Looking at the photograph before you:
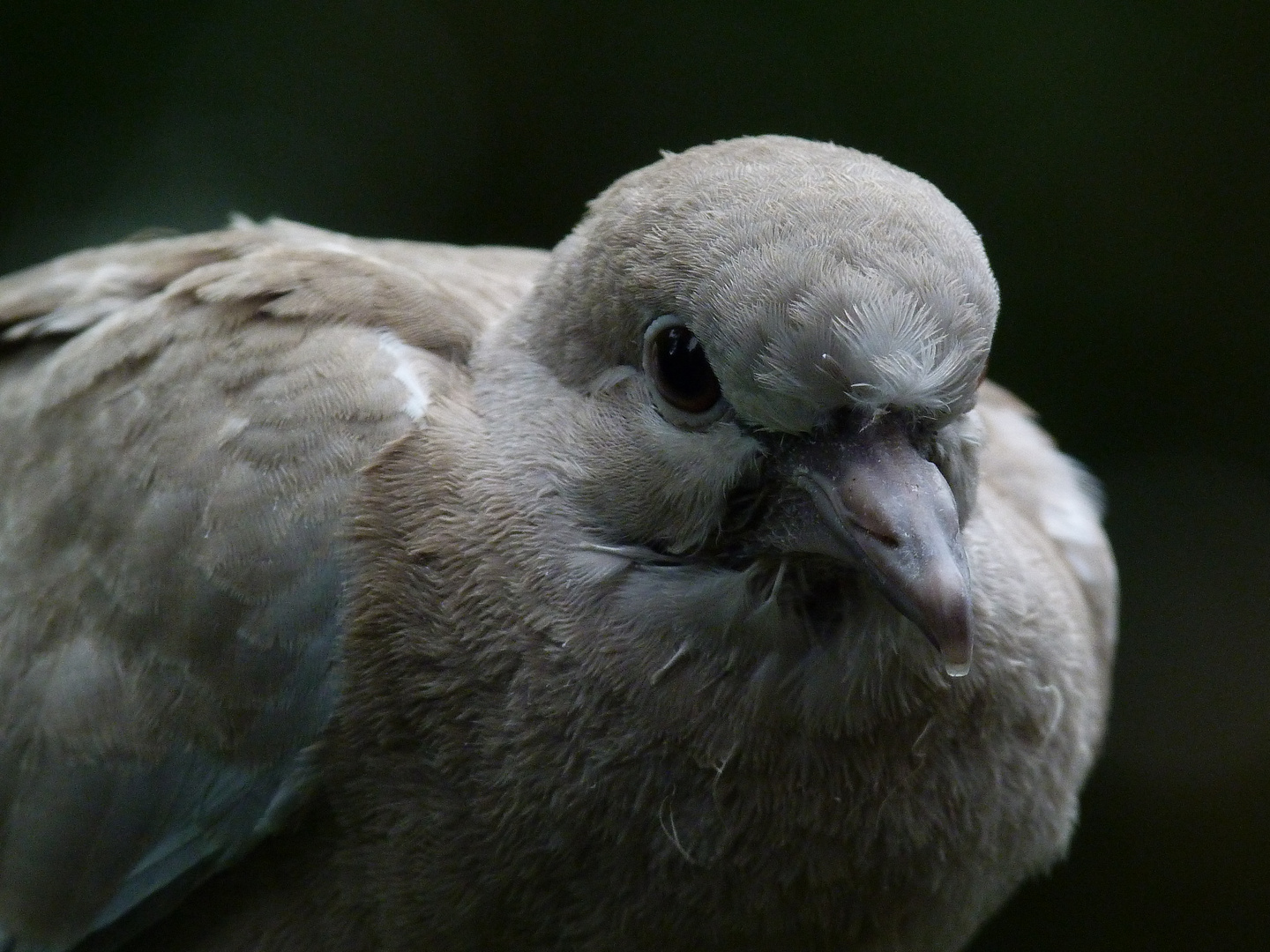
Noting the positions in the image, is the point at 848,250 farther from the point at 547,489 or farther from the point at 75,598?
the point at 75,598

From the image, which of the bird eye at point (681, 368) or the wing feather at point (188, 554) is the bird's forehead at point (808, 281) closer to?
the bird eye at point (681, 368)

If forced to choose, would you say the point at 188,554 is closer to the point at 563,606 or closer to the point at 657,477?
the point at 563,606

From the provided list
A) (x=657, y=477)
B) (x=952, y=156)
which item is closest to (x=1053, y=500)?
(x=657, y=477)

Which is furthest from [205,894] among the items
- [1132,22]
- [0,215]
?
[1132,22]

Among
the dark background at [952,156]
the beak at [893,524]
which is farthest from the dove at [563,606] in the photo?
the dark background at [952,156]

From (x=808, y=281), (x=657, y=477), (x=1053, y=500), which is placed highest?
(x=808, y=281)
